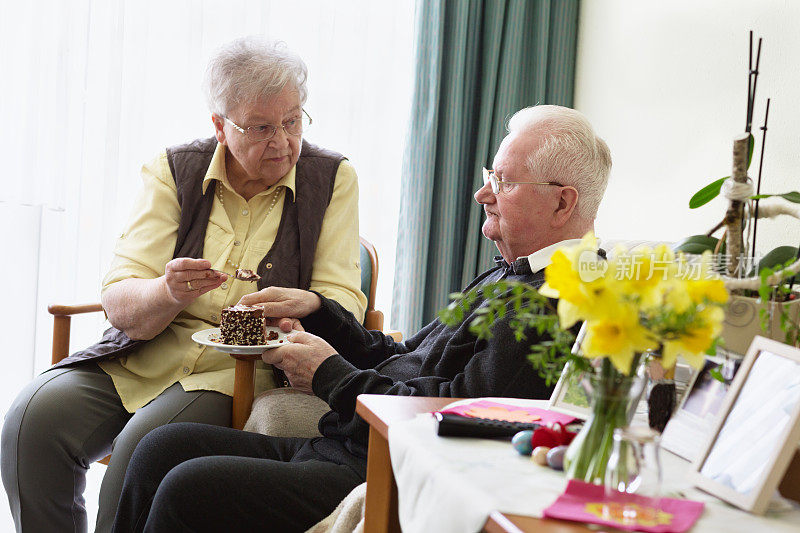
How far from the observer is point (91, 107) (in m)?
2.75

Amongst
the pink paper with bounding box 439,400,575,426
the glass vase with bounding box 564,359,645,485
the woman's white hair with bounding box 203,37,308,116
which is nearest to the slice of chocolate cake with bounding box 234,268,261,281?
the woman's white hair with bounding box 203,37,308,116

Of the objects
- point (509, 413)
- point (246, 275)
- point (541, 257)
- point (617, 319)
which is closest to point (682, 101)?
point (541, 257)

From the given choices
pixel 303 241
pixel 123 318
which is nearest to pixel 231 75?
pixel 303 241

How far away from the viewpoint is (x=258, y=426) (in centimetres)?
172

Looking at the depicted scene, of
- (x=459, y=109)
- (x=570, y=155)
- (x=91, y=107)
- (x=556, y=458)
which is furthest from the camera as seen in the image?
(x=459, y=109)

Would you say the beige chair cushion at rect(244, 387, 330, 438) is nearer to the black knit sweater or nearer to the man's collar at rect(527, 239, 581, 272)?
the black knit sweater

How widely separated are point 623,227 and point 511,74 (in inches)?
33.1

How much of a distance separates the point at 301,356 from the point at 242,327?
0.52ft

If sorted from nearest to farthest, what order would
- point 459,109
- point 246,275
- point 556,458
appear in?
1. point 556,458
2. point 246,275
3. point 459,109

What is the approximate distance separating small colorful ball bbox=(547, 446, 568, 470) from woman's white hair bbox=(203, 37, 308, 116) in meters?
1.37

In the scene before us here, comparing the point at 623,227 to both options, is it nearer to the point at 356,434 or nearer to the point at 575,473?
the point at 356,434

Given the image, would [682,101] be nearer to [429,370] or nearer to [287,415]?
[429,370]

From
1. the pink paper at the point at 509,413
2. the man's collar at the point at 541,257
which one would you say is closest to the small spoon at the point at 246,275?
the man's collar at the point at 541,257

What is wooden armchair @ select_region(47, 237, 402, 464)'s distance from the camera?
178 cm
